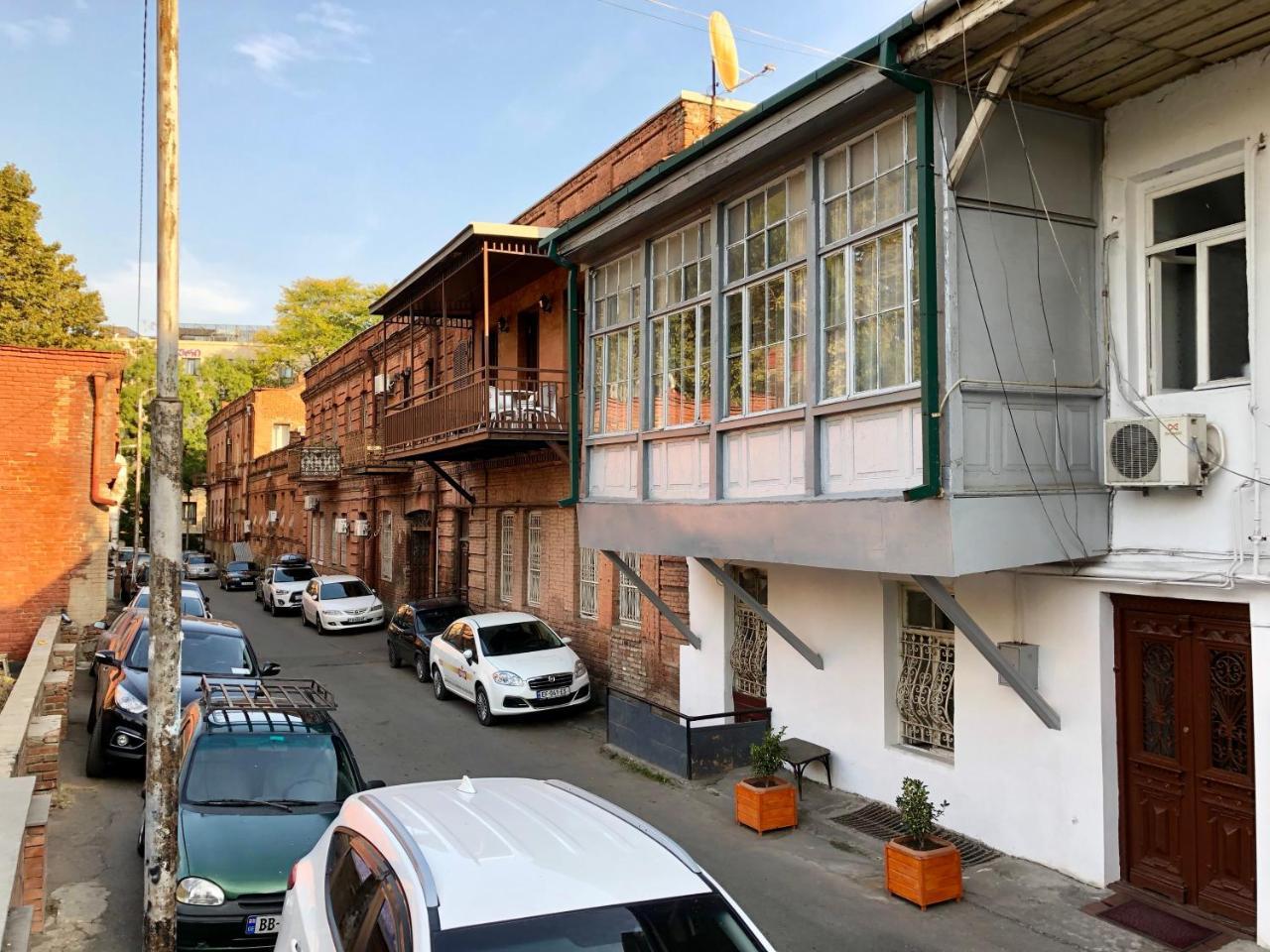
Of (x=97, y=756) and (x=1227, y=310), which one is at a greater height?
(x=1227, y=310)

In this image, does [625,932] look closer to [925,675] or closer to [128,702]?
[925,675]

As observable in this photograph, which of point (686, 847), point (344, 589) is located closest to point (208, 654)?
point (686, 847)

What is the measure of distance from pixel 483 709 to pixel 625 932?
36.8 feet

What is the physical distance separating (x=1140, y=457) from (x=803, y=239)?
3.42 meters

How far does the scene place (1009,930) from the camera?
276 inches

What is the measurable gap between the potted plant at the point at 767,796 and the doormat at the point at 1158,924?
298 cm

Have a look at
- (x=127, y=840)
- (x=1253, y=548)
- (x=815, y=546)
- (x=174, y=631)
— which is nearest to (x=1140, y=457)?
(x=1253, y=548)

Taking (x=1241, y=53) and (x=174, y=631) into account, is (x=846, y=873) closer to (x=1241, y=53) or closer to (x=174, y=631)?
(x=174, y=631)

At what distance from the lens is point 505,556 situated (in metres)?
20.0

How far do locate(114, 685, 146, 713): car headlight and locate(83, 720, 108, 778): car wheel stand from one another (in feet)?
0.92

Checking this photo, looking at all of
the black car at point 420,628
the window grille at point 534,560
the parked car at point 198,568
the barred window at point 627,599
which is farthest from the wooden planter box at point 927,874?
the parked car at point 198,568

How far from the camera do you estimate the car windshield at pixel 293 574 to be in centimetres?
3065

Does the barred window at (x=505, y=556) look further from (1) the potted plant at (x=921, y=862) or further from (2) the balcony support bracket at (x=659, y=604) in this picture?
(1) the potted plant at (x=921, y=862)

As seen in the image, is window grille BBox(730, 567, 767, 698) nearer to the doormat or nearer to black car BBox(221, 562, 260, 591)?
the doormat
